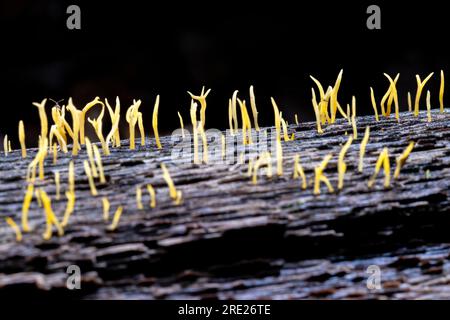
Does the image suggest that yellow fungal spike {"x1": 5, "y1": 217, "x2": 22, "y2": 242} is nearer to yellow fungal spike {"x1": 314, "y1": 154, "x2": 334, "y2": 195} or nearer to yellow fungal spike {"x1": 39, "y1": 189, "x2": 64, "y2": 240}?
yellow fungal spike {"x1": 39, "y1": 189, "x2": 64, "y2": 240}

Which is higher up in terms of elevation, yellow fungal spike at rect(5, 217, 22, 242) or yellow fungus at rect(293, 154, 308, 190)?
yellow fungus at rect(293, 154, 308, 190)

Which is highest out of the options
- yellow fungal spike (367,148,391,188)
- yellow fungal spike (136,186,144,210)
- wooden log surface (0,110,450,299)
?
yellow fungal spike (367,148,391,188)

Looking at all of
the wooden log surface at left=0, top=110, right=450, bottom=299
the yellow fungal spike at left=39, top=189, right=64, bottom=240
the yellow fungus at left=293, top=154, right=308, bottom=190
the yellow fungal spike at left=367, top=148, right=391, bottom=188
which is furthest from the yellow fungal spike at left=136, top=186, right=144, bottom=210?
the yellow fungal spike at left=367, top=148, right=391, bottom=188

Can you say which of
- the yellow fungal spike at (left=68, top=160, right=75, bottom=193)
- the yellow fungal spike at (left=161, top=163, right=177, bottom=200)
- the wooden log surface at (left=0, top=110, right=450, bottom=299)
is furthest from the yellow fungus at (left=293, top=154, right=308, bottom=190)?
the yellow fungal spike at (left=68, top=160, right=75, bottom=193)

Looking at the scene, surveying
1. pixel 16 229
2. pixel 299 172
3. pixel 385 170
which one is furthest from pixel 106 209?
pixel 385 170

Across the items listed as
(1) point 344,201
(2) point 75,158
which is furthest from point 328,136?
(2) point 75,158

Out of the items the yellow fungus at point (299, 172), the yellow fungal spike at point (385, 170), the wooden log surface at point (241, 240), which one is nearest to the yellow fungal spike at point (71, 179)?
the wooden log surface at point (241, 240)

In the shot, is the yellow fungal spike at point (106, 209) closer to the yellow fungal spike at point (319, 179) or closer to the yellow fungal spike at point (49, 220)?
the yellow fungal spike at point (49, 220)
